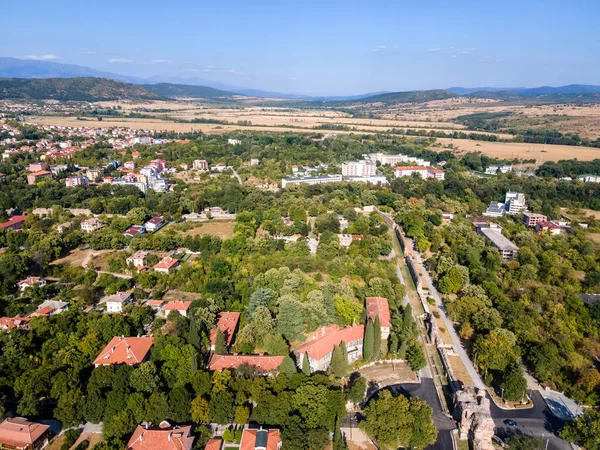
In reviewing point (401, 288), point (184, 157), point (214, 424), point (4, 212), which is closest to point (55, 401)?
point (214, 424)

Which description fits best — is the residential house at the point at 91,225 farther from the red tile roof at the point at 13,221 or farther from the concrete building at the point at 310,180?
the concrete building at the point at 310,180

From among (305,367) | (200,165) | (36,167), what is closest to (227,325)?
(305,367)

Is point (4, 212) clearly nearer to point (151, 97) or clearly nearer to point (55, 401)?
point (55, 401)

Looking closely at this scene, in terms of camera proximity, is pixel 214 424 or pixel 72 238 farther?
pixel 72 238

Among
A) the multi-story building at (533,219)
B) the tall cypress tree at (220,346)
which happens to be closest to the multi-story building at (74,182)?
the tall cypress tree at (220,346)

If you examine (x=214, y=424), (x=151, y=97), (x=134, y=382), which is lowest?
(x=214, y=424)

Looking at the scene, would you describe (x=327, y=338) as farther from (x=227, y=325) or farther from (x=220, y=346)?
(x=227, y=325)
